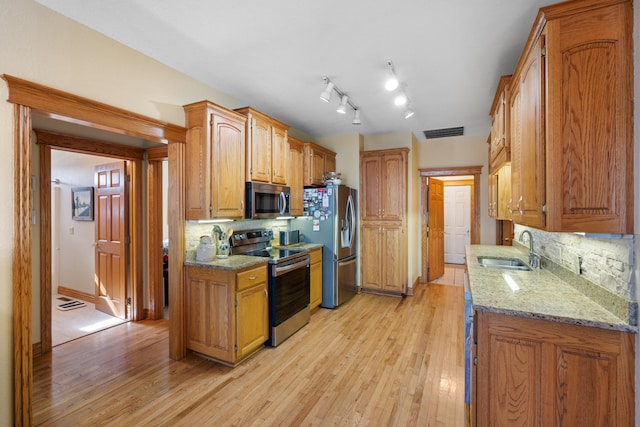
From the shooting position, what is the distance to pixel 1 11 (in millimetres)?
1666

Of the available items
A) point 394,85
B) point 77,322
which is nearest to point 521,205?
point 394,85

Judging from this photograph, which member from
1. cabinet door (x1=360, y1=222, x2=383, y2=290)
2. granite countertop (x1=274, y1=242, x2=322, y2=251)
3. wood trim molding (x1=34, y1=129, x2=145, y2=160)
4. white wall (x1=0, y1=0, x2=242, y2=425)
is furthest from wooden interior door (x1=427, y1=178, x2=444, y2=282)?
wood trim molding (x1=34, y1=129, x2=145, y2=160)

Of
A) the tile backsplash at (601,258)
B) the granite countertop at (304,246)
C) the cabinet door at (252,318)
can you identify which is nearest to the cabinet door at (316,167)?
the granite countertop at (304,246)

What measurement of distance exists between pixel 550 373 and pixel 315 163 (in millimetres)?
3568

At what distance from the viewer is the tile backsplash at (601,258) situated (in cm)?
131

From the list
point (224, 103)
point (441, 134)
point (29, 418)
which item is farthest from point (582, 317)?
point (441, 134)

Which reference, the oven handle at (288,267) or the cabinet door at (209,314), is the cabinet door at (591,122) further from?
the cabinet door at (209,314)

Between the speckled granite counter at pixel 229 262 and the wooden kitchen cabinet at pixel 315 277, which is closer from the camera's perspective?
the speckled granite counter at pixel 229 262

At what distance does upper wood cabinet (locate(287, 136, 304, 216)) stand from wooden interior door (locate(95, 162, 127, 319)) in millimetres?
2121

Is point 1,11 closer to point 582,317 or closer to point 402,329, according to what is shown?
point 582,317

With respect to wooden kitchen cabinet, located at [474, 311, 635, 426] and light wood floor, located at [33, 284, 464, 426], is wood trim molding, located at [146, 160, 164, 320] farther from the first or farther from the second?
wooden kitchen cabinet, located at [474, 311, 635, 426]

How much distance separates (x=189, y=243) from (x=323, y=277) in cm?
199

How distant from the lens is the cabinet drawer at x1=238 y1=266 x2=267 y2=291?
2600mm

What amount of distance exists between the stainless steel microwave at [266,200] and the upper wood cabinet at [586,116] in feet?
8.13
